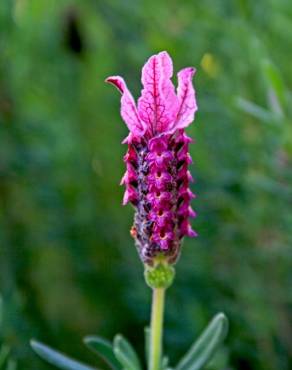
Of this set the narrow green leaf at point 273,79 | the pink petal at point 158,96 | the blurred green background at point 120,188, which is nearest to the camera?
the pink petal at point 158,96

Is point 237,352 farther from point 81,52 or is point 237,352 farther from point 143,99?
point 143,99

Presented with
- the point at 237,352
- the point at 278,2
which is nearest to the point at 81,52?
the point at 278,2

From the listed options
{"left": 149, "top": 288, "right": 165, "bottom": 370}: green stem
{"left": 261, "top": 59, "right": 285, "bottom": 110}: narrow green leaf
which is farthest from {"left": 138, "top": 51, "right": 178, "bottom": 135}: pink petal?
{"left": 261, "top": 59, "right": 285, "bottom": 110}: narrow green leaf

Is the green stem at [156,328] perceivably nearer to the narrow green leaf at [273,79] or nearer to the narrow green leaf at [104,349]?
the narrow green leaf at [104,349]

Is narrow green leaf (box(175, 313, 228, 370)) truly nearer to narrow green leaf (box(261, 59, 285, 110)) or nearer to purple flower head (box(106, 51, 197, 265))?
purple flower head (box(106, 51, 197, 265))

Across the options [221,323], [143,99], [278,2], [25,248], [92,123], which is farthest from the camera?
[92,123]

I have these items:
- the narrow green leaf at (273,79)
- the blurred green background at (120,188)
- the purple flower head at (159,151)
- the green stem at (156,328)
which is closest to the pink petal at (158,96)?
the purple flower head at (159,151)
